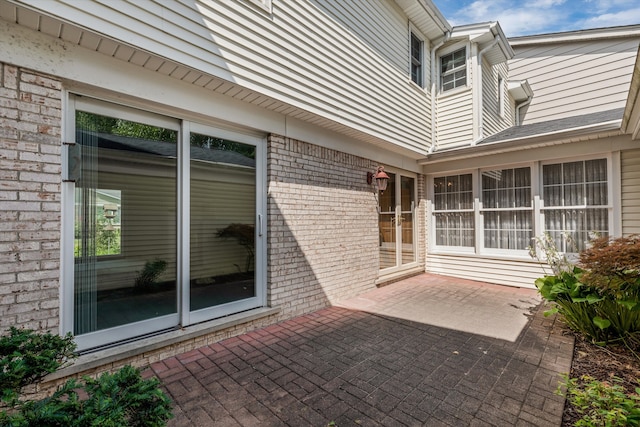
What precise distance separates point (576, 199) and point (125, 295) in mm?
7102

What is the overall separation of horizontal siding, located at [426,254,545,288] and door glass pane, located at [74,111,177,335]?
5.89 m

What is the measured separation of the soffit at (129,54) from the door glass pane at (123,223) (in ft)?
1.88

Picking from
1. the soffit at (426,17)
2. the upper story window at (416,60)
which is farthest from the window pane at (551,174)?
the soffit at (426,17)

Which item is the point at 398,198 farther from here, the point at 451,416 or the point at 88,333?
the point at 88,333

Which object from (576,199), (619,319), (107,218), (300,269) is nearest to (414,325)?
(300,269)

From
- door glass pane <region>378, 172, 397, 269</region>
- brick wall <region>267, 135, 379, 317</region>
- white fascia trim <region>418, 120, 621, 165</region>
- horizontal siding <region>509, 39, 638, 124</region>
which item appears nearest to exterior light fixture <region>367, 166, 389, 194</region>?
brick wall <region>267, 135, 379, 317</region>

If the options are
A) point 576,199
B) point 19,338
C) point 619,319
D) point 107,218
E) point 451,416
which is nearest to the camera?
point 19,338

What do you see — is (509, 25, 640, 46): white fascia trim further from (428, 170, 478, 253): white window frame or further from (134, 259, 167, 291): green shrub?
(134, 259, 167, 291): green shrub

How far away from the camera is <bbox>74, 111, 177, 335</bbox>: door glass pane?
8.79 feet

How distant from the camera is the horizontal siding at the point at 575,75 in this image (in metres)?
7.73

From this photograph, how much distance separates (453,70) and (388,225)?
4264 millimetres

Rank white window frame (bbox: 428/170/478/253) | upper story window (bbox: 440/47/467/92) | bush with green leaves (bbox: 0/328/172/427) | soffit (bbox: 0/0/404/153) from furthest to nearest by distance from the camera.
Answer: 1. upper story window (bbox: 440/47/467/92)
2. white window frame (bbox: 428/170/478/253)
3. soffit (bbox: 0/0/404/153)
4. bush with green leaves (bbox: 0/328/172/427)

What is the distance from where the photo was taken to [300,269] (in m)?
4.34

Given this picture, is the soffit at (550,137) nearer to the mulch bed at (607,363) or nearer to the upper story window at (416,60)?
the upper story window at (416,60)
